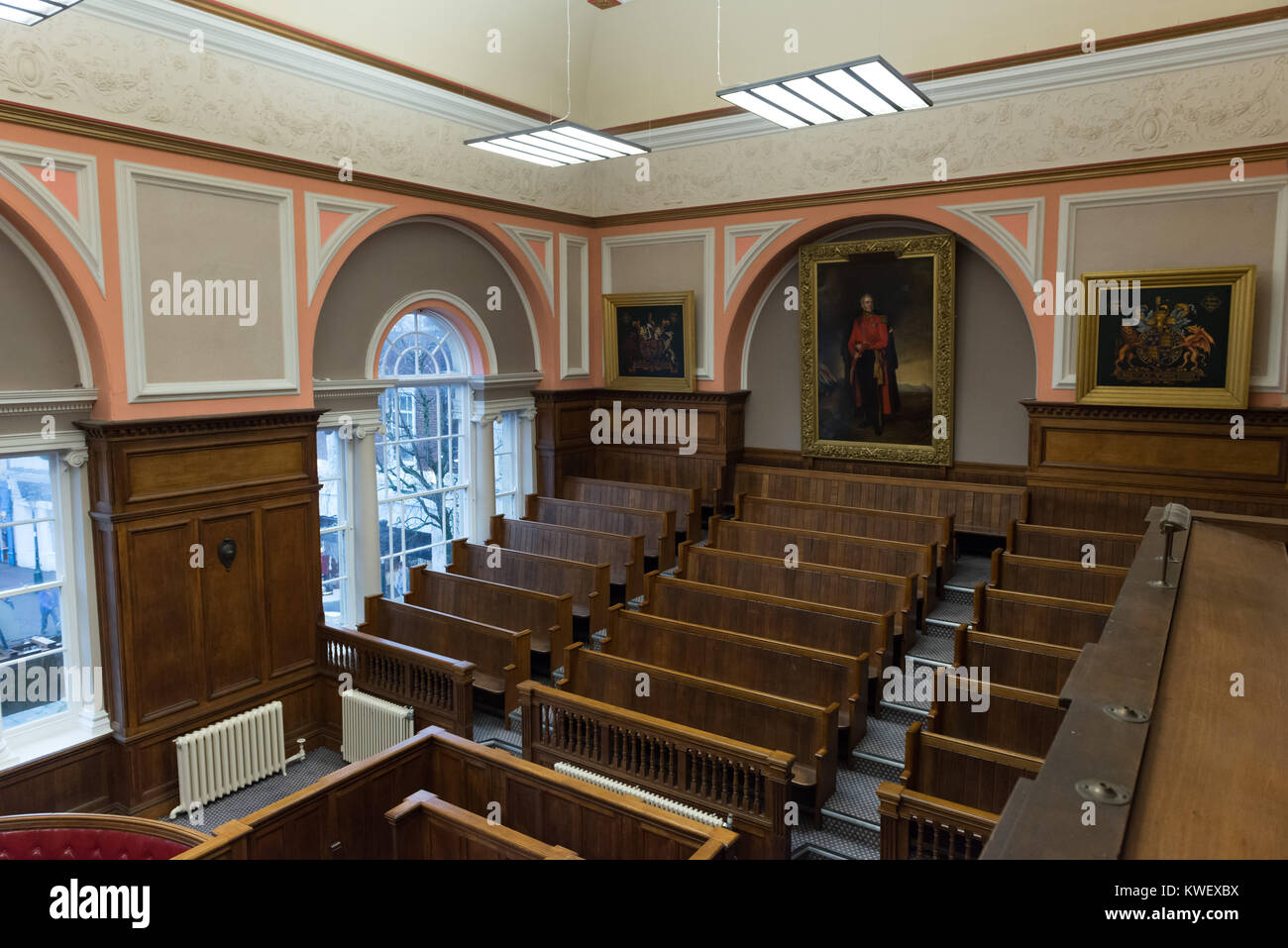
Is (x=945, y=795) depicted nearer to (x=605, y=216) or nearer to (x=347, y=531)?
(x=347, y=531)

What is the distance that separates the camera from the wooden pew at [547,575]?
7.33 m

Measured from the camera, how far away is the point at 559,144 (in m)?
6.29

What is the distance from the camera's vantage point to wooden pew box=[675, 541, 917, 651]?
252 inches

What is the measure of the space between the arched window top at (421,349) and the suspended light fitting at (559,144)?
2.72 m

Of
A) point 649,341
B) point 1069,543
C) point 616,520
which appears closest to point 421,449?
point 616,520

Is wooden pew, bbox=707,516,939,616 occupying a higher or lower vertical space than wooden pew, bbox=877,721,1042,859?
higher

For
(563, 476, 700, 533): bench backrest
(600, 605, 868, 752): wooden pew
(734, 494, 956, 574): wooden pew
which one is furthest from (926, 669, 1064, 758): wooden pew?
(563, 476, 700, 533): bench backrest

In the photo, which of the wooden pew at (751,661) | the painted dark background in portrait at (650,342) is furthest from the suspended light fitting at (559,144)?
the wooden pew at (751,661)

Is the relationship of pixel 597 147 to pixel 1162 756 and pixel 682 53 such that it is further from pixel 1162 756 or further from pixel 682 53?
pixel 1162 756

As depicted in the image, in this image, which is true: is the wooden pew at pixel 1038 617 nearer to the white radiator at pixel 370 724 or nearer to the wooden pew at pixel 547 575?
the wooden pew at pixel 547 575

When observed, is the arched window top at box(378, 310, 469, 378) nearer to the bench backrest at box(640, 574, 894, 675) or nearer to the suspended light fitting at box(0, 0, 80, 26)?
the bench backrest at box(640, 574, 894, 675)

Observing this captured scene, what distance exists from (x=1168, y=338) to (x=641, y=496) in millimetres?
5178

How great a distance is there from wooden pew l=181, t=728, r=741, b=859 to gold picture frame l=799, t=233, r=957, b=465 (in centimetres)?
590
